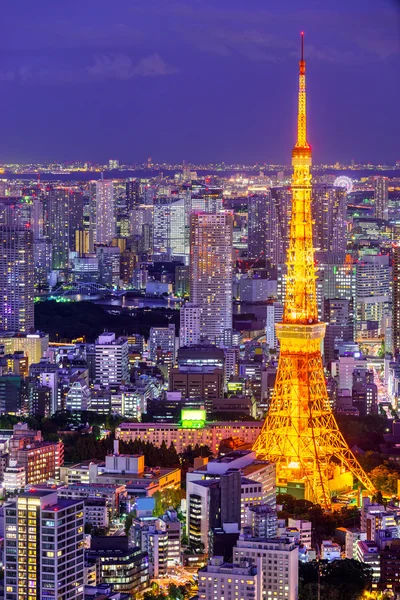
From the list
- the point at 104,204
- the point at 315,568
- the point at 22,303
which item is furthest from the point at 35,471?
the point at 104,204

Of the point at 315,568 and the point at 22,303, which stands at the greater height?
the point at 22,303

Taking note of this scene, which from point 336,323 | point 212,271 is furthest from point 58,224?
point 336,323

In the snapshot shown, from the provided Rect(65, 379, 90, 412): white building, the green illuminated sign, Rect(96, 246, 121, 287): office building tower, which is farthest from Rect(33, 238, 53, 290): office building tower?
the green illuminated sign

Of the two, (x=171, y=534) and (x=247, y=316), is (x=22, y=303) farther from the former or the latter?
(x=171, y=534)

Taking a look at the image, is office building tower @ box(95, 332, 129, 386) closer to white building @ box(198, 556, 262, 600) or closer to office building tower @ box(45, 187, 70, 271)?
white building @ box(198, 556, 262, 600)

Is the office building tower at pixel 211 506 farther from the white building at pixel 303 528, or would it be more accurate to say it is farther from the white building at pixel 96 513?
the white building at pixel 96 513

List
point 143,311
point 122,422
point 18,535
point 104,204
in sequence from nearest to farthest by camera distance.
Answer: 1. point 18,535
2. point 122,422
3. point 143,311
4. point 104,204
